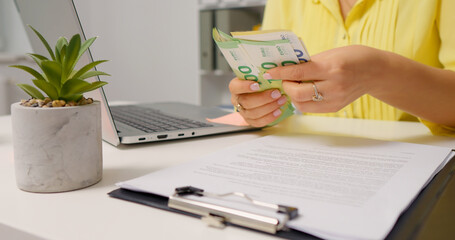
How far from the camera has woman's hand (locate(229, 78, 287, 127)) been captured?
0.70 metres

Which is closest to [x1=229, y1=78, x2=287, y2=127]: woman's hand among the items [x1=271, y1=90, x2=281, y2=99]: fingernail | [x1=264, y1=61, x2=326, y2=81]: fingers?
[x1=271, y1=90, x2=281, y2=99]: fingernail

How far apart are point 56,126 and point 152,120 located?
15.5 inches

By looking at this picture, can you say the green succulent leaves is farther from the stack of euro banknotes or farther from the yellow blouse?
the yellow blouse

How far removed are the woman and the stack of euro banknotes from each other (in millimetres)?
17

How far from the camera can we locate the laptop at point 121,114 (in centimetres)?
50

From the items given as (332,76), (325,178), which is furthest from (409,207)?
(332,76)

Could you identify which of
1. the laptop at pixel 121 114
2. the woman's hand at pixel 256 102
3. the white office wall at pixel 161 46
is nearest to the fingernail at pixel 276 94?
the woman's hand at pixel 256 102

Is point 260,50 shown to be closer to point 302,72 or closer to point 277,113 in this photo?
point 302,72

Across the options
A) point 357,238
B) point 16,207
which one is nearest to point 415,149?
point 357,238

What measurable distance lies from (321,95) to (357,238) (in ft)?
1.15

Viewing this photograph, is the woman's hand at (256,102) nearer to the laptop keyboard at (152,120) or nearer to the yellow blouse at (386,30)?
the laptop keyboard at (152,120)

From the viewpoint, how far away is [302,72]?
0.58m

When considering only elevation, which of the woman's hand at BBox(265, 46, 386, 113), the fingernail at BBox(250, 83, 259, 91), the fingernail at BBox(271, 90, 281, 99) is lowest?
the fingernail at BBox(271, 90, 281, 99)

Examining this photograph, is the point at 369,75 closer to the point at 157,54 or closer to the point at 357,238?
the point at 357,238
